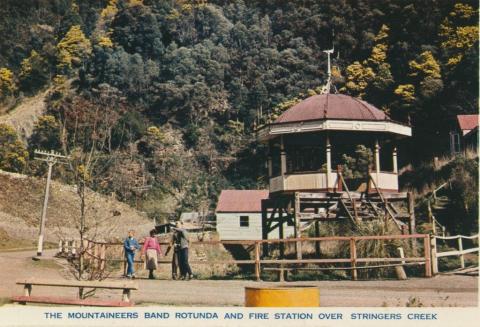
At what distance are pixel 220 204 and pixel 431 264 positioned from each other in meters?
37.7

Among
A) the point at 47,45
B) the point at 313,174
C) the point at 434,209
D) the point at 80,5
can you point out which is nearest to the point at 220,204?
the point at 434,209

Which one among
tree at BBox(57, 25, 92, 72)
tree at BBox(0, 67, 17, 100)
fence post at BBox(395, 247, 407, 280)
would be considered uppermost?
tree at BBox(57, 25, 92, 72)

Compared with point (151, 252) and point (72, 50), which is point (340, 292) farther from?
point (72, 50)

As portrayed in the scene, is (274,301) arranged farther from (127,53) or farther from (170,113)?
(127,53)

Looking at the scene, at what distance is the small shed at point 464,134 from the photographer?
41.2 metres

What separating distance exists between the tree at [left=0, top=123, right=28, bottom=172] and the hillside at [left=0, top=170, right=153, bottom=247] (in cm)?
648

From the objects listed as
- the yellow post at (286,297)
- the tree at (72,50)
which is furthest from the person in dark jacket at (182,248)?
the tree at (72,50)

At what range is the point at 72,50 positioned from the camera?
293 feet

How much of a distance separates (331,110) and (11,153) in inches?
1829

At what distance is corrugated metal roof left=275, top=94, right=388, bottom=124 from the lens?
24.8m

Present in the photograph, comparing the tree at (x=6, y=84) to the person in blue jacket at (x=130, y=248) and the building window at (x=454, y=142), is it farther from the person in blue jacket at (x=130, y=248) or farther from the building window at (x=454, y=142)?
the person in blue jacket at (x=130, y=248)

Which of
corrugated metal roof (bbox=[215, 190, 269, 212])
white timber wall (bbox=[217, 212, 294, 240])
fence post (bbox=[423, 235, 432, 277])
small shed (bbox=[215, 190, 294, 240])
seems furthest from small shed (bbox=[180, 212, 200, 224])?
fence post (bbox=[423, 235, 432, 277])

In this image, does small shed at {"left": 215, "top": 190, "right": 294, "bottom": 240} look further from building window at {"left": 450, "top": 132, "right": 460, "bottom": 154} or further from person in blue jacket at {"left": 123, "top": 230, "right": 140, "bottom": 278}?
person in blue jacket at {"left": 123, "top": 230, "right": 140, "bottom": 278}

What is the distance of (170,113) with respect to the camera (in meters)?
78.3
